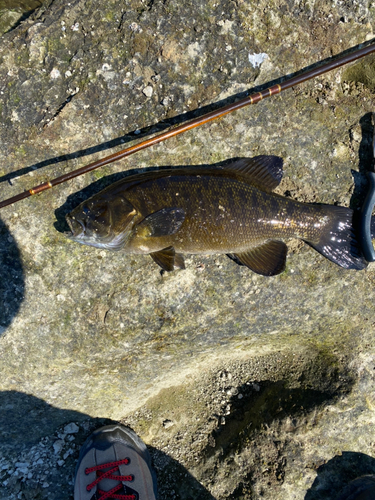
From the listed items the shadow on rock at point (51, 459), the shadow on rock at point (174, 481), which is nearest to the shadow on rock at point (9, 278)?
the shadow on rock at point (51, 459)

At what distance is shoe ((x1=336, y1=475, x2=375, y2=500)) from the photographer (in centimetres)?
296

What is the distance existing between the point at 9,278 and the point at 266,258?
93.4 inches

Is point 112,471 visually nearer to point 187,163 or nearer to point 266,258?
point 266,258

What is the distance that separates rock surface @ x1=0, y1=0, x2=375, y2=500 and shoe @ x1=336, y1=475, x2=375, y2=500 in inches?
3.0

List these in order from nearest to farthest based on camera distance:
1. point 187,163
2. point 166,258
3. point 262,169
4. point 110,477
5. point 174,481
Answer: point 166,258, point 262,169, point 187,163, point 110,477, point 174,481

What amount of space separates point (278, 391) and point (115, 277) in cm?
210

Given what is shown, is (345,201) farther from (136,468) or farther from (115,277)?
(136,468)

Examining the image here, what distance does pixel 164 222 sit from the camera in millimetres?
2676

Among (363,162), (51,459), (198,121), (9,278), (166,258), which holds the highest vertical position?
(198,121)

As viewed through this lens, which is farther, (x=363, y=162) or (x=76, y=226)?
(x=363, y=162)

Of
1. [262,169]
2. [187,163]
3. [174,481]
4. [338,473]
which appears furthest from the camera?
[174,481]

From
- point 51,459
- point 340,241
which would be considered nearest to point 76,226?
point 340,241

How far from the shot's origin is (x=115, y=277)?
3039 mm

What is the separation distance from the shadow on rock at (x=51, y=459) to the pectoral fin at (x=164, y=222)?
88.9 inches
